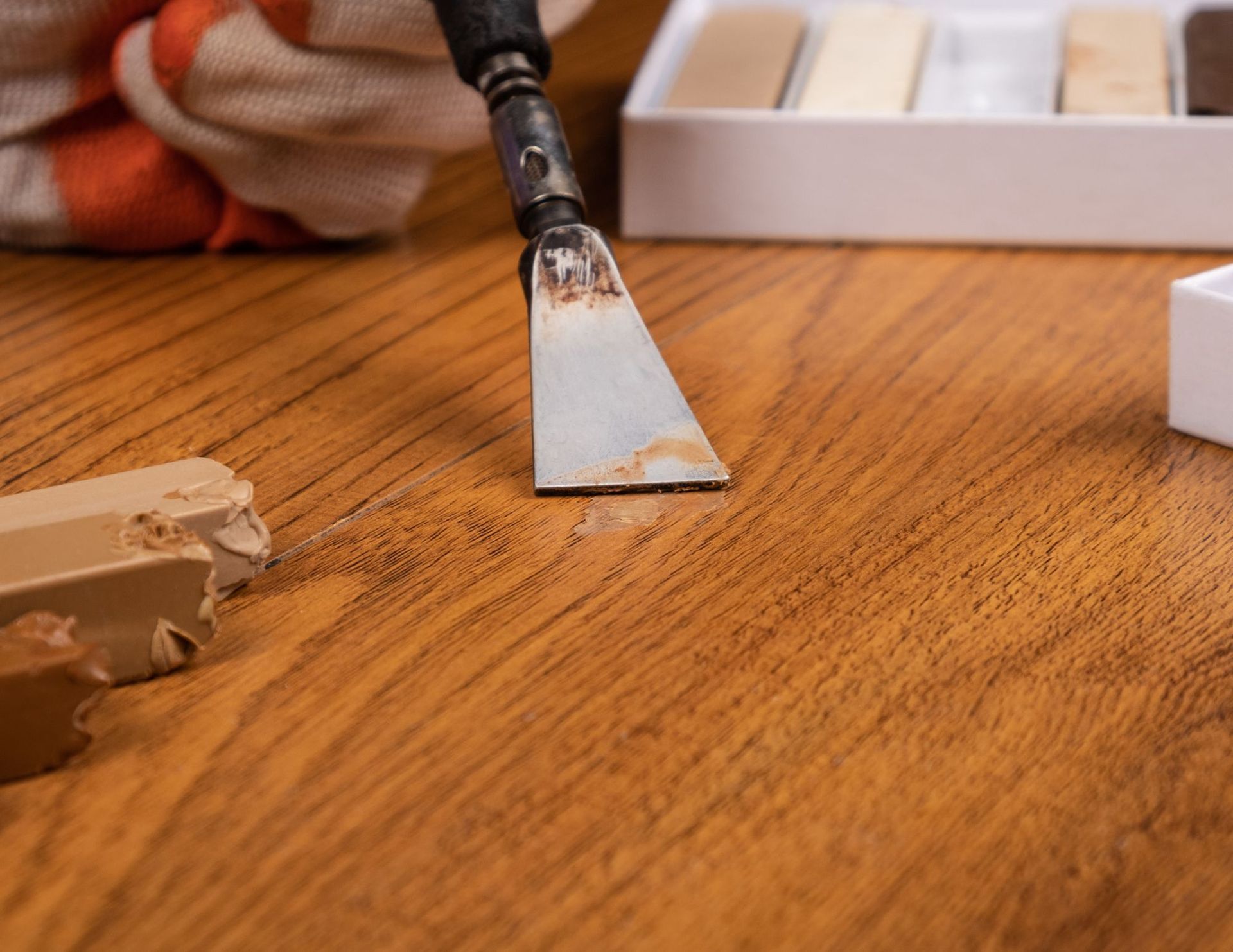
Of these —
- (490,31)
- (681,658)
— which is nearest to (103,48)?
(490,31)

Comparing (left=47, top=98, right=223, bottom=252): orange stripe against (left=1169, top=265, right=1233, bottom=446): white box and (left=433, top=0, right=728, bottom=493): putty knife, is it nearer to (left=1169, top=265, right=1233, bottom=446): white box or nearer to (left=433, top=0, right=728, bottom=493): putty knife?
(left=433, top=0, right=728, bottom=493): putty knife

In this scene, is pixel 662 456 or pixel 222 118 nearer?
pixel 662 456

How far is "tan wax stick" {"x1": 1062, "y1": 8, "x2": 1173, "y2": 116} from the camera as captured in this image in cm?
82

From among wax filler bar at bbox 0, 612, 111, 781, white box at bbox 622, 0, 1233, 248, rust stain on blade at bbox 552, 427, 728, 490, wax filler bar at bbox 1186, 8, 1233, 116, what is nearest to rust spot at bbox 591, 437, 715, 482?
rust stain on blade at bbox 552, 427, 728, 490

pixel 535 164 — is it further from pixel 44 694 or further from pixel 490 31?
pixel 44 694

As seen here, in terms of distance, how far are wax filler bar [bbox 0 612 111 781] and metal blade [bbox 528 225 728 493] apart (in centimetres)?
20

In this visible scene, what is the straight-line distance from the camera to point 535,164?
584 millimetres

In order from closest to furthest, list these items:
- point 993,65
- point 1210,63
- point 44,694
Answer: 1. point 44,694
2. point 1210,63
3. point 993,65

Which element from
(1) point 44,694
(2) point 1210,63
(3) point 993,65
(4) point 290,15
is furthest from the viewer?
(3) point 993,65

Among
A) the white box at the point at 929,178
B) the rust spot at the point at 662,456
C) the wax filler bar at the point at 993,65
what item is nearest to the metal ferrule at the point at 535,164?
the rust spot at the point at 662,456

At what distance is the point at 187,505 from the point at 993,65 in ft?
2.40

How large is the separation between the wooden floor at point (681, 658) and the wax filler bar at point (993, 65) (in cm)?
22

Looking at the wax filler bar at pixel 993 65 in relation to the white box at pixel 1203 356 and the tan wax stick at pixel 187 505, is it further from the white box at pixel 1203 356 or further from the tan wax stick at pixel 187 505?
the tan wax stick at pixel 187 505

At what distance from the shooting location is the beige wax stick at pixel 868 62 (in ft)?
2.74
